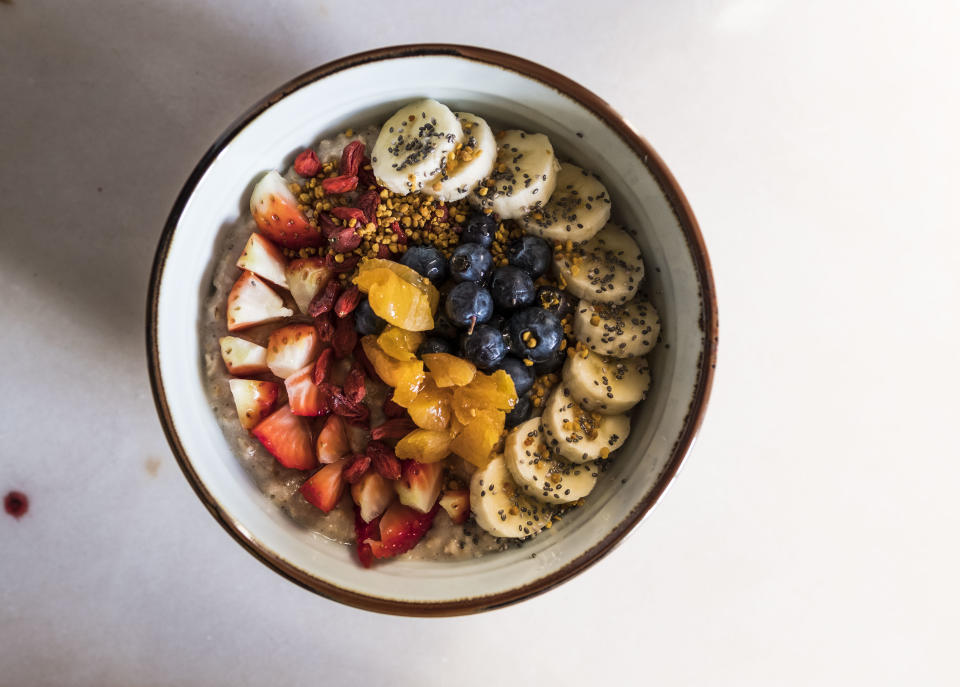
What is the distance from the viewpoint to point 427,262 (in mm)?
1135

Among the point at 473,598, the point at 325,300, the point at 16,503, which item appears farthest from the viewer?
the point at 16,503

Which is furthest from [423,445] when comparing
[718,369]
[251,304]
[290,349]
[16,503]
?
[16,503]

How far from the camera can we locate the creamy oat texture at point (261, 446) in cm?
116

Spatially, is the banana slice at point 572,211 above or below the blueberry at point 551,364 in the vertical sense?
above

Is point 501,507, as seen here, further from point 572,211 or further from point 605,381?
point 572,211

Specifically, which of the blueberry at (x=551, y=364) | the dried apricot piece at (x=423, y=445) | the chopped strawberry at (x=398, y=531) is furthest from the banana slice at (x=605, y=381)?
the chopped strawberry at (x=398, y=531)

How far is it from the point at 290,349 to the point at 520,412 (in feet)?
1.34

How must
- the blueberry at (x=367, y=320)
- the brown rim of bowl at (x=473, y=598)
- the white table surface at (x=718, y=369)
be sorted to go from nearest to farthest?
the brown rim of bowl at (x=473, y=598), the blueberry at (x=367, y=320), the white table surface at (x=718, y=369)

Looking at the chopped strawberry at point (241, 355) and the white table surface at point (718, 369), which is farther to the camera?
the white table surface at point (718, 369)

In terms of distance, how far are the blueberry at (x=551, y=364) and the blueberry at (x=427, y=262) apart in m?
0.23

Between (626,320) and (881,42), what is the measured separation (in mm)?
865

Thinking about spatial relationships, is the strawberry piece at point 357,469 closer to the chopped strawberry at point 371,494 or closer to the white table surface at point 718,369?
the chopped strawberry at point 371,494

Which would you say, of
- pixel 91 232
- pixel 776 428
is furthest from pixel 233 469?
pixel 776 428

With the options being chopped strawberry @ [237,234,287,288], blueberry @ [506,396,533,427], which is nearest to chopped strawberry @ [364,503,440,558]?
blueberry @ [506,396,533,427]
